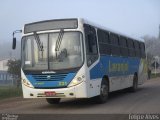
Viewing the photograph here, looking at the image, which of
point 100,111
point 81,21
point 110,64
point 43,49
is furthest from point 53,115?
point 110,64

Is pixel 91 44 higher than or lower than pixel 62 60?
higher

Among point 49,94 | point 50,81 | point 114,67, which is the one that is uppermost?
point 114,67

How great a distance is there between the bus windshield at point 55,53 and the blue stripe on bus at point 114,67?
105 cm

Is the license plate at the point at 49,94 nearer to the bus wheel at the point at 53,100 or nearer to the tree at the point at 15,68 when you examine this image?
the bus wheel at the point at 53,100

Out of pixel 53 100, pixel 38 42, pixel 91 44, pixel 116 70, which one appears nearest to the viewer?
pixel 38 42

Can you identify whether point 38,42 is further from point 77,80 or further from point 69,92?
point 69,92

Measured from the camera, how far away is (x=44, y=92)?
14930 mm

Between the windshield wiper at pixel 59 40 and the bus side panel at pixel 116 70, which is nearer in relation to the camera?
the windshield wiper at pixel 59 40

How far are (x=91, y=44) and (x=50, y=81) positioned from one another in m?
2.17

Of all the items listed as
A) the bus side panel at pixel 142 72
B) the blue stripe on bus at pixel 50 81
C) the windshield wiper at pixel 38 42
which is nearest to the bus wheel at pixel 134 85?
the bus side panel at pixel 142 72

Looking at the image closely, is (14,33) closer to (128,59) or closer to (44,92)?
(44,92)

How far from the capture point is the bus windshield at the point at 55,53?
14.9 meters

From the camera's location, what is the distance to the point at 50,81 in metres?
14.9

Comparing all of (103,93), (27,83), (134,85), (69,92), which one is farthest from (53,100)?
(134,85)
